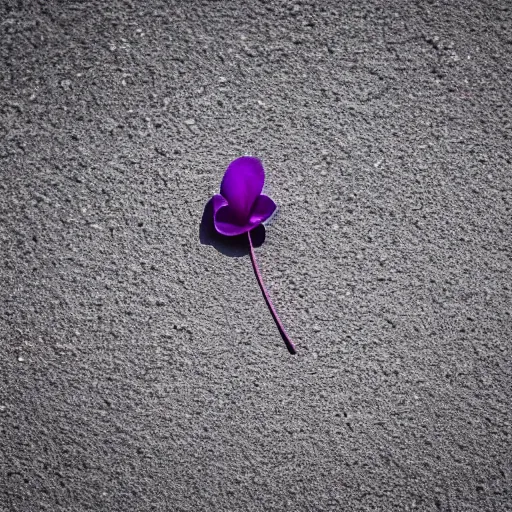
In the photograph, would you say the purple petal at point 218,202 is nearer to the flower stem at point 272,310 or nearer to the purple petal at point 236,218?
the purple petal at point 236,218

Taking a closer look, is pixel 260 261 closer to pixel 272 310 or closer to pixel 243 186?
pixel 272 310

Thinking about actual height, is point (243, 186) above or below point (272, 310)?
above

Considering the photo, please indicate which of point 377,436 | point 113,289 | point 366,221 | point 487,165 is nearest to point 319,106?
point 366,221

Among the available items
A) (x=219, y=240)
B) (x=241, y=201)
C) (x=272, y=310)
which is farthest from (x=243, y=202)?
(x=272, y=310)

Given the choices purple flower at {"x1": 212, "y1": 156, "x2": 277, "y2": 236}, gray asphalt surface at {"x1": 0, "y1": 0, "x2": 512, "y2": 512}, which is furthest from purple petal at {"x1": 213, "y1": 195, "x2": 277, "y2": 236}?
gray asphalt surface at {"x1": 0, "y1": 0, "x2": 512, "y2": 512}

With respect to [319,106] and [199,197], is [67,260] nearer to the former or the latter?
[199,197]

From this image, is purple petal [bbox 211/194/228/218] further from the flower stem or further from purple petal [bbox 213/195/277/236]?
the flower stem

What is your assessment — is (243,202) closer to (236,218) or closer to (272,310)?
(236,218)

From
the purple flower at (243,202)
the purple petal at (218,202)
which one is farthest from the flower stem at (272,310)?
the purple petal at (218,202)
